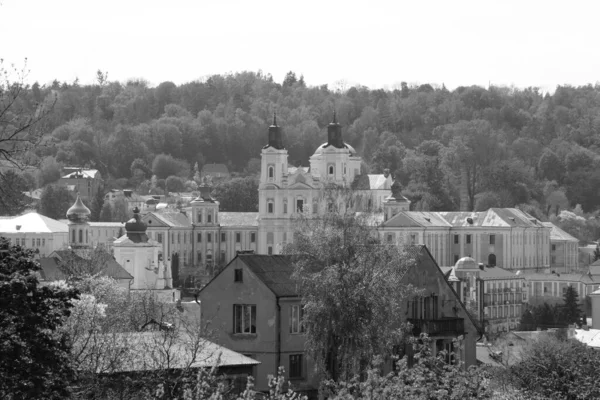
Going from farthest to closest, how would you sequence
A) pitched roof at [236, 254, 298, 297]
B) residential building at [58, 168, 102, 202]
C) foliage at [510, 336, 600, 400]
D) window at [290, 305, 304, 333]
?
residential building at [58, 168, 102, 202], window at [290, 305, 304, 333], pitched roof at [236, 254, 298, 297], foliage at [510, 336, 600, 400]

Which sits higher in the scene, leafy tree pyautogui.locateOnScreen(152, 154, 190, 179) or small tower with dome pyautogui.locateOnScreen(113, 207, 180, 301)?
leafy tree pyautogui.locateOnScreen(152, 154, 190, 179)

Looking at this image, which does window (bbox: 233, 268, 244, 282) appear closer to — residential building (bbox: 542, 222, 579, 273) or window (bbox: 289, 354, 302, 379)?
window (bbox: 289, 354, 302, 379)

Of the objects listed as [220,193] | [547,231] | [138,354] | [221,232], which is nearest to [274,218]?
[221,232]

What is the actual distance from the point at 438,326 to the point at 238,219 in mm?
93277

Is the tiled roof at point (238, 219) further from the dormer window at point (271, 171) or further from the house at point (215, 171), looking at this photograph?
the house at point (215, 171)

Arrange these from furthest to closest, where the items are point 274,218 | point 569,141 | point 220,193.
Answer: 1. point 569,141
2. point 220,193
3. point 274,218

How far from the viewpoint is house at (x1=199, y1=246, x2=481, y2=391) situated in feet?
106

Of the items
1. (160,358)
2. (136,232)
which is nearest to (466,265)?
(136,232)

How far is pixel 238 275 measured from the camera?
107 ft

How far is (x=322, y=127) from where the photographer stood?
198m

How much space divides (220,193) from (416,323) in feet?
377

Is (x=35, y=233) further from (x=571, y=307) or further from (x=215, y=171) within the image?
(x=215, y=171)

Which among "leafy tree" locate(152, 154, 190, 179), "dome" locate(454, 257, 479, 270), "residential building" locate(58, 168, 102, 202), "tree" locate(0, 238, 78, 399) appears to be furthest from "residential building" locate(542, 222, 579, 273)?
"tree" locate(0, 238, 78, 399)

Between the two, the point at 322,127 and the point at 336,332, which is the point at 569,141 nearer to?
the point at 322,127
